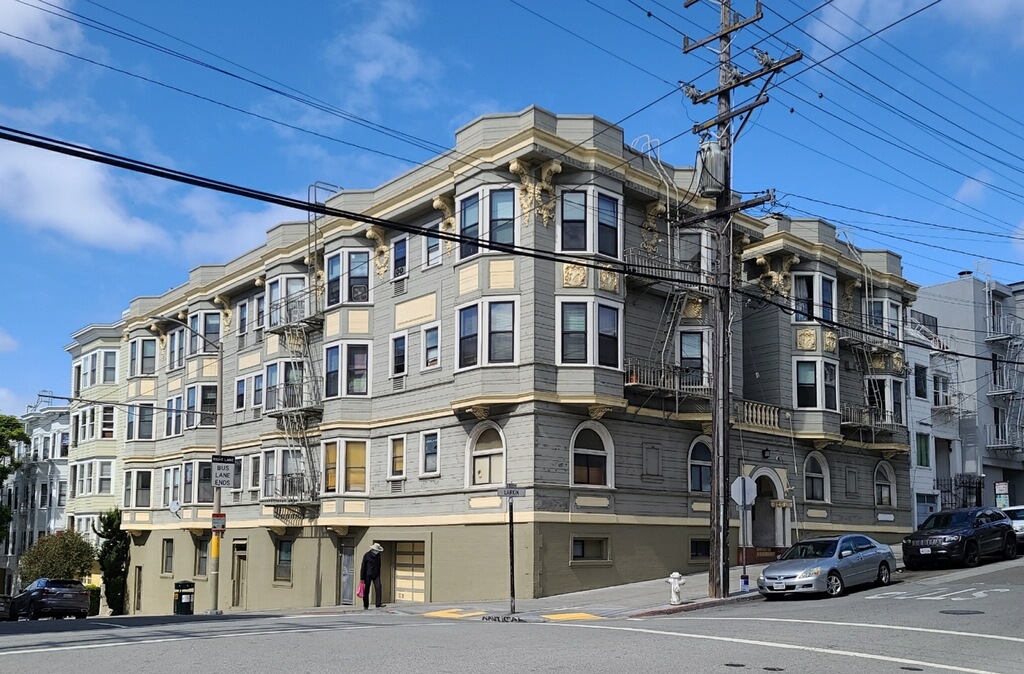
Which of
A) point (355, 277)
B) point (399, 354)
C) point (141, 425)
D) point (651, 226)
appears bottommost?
point (141, 425)

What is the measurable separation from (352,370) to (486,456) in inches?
293

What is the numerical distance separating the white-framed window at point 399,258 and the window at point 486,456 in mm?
6442

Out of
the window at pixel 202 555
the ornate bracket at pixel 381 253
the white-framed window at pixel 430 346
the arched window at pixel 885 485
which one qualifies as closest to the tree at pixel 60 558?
the window at pixel 202 555

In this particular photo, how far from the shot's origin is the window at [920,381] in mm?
50000

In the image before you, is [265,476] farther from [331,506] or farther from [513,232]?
[513,232]

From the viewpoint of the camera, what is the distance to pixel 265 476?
38.4 meters

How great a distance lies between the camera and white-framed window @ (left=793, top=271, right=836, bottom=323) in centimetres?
3709

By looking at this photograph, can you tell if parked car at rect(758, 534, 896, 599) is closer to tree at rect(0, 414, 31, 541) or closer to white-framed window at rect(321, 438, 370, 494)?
white-framed window at rect(321, 438, 370, 494)

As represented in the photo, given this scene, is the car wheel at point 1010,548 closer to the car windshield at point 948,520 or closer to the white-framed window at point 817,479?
the car windshield at point 948,520

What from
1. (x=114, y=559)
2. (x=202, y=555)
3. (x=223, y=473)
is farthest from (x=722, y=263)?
(x=114, y=559)

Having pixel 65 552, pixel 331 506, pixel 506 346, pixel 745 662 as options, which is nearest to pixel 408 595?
pixel 331 506

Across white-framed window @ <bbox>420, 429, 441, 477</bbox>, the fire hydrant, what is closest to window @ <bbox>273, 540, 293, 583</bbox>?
white-framed window @ <bbox>420, 429, 441, 477</bbox>

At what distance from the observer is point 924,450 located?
5006 centimetres

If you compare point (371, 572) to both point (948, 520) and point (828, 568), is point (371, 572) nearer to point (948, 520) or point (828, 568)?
point (828, 568)
